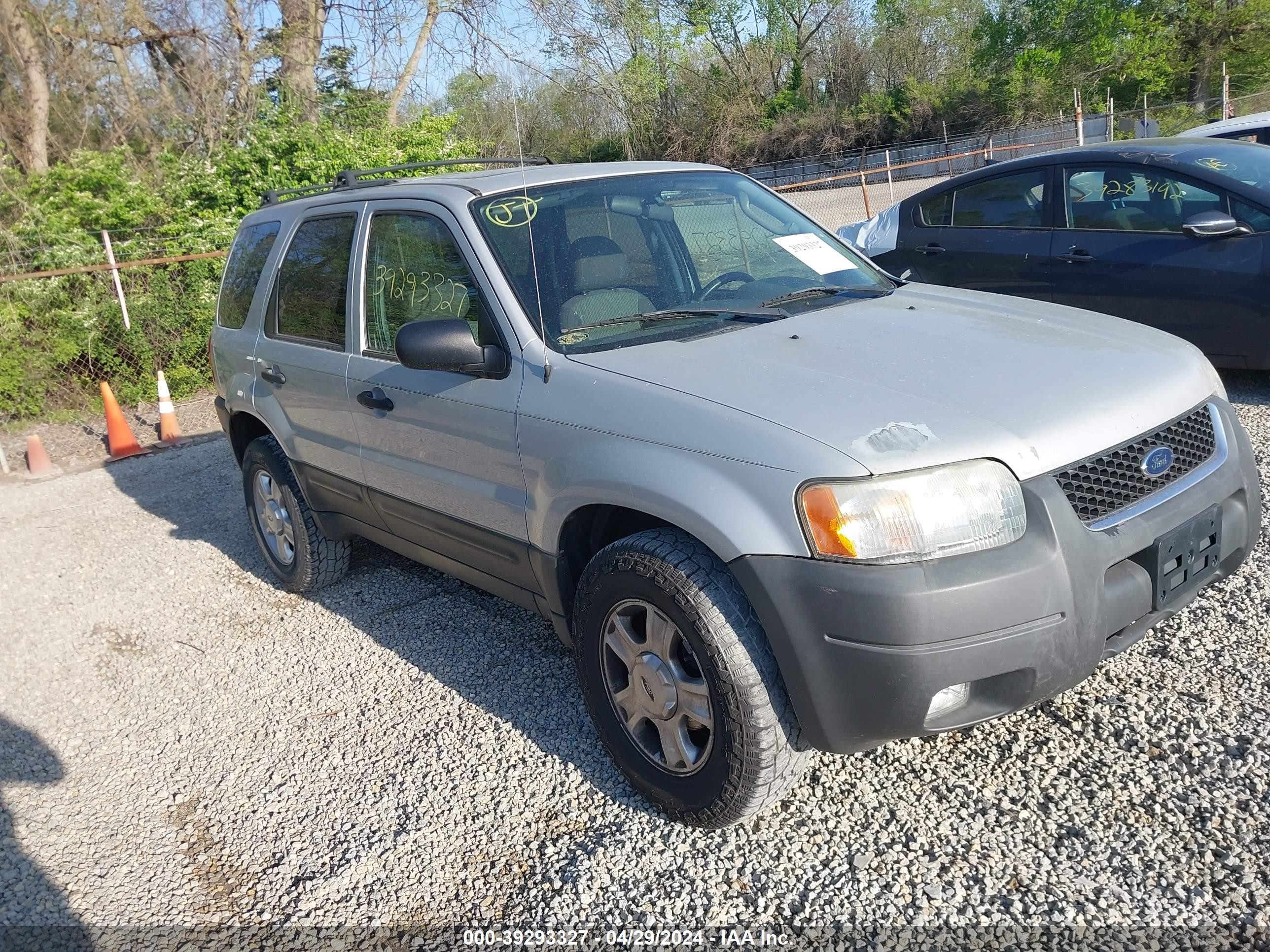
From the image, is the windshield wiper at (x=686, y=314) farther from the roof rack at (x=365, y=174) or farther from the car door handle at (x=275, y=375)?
the car door handle at (x=275, y=375)

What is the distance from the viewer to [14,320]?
10312 millimetres

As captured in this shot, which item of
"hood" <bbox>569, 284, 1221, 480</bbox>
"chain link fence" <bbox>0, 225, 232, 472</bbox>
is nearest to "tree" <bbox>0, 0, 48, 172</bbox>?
"chain link fence" <bbox>0, 225, 232, 472</bbox>

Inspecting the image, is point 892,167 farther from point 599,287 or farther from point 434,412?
point 434,412

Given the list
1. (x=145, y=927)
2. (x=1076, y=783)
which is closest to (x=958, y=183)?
(x=1076, y=783)

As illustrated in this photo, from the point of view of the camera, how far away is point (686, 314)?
11.3 ft

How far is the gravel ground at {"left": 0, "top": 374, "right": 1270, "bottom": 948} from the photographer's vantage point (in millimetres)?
2600

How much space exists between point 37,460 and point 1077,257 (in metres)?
8.64

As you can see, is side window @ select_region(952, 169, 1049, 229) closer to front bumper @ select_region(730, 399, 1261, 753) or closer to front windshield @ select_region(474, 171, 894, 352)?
front windshield @ select_region(474, 171, 894, 352)

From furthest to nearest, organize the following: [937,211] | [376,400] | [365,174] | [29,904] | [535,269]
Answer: [937,211], [365,174], [376,400], [535,269], [29,904]

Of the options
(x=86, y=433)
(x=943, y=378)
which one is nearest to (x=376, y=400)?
(x=943, y=378)

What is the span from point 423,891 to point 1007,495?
A: 1933mm

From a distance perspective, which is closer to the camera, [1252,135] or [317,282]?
[317,282]

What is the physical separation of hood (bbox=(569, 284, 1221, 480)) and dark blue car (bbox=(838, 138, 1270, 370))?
2985 millimetres

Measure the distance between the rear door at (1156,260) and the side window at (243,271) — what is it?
15.8 feet
